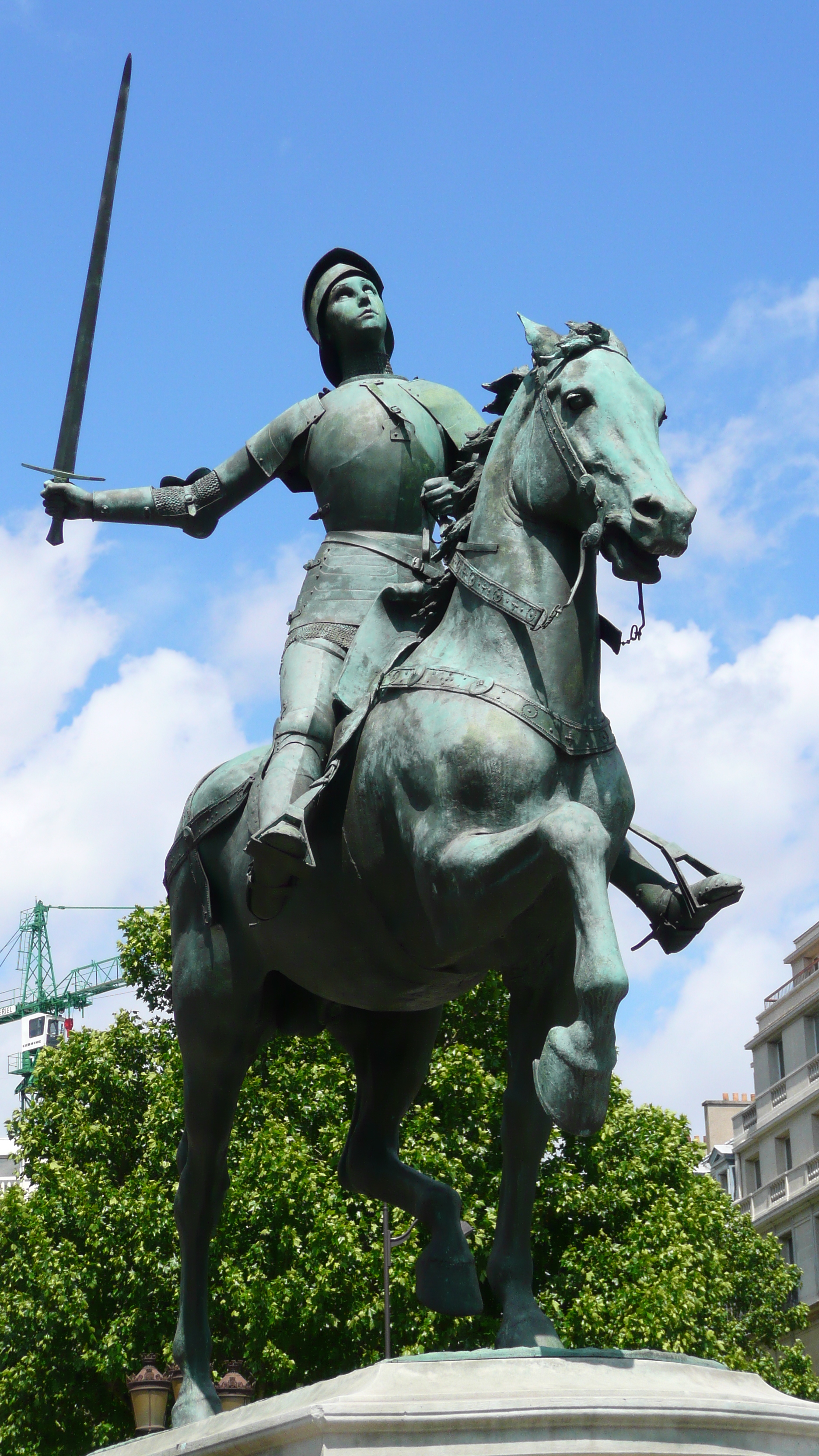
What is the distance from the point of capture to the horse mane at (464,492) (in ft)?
23.1

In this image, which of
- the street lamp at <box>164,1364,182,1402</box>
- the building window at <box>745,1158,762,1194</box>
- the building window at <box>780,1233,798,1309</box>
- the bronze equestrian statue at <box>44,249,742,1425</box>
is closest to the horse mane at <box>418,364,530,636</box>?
the bronze equestrian statue at <box>44,249,742,1425</box>

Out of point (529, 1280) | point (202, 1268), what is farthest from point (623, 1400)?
point (202, 1268)

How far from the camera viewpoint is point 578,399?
6.49 metres

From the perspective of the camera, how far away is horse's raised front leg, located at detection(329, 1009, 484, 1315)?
7.16 m

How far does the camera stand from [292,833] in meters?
6.59

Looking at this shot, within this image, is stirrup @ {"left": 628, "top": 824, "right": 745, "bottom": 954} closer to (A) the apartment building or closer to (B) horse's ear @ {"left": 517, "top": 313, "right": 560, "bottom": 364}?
(B) horse's ear @ {"left": 517, "top": 313, "right": 560, "bottom": 364}

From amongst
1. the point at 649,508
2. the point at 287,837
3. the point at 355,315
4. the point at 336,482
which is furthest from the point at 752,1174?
the point at 649,508

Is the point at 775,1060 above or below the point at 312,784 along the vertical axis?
above

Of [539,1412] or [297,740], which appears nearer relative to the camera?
[539,1412]

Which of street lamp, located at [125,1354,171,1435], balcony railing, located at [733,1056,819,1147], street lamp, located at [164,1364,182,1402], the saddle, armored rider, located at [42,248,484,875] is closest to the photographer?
the saddle

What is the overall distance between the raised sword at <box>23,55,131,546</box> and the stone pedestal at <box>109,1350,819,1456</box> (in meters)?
Result: 4.35

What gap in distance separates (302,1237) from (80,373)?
16.0m

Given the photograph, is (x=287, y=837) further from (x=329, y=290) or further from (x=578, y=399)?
(x=329, y=290)

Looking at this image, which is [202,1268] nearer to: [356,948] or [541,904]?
[356,948]
